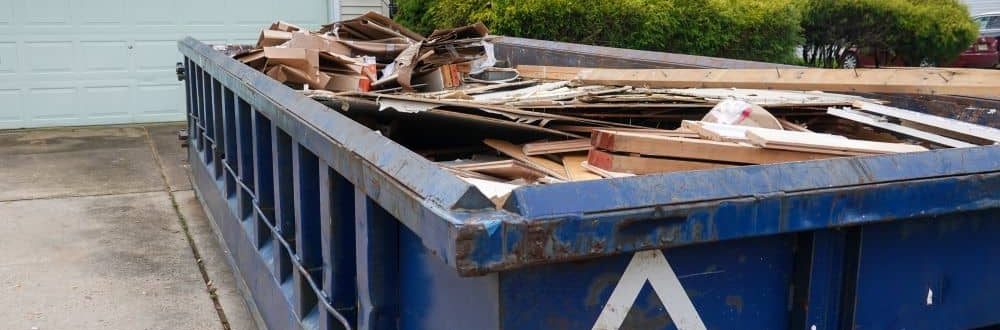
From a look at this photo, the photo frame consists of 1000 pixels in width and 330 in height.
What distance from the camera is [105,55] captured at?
37.8 ft

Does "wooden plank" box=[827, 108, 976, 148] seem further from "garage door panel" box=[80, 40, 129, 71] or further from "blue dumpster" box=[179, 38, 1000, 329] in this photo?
"garage door panel" box=[80, 40, 129, 71]

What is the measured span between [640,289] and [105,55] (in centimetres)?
1105

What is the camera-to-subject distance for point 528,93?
14.2 ft

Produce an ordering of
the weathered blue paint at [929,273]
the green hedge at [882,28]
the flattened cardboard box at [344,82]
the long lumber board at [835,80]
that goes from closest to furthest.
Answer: the weathered blue paint at [929,273]
the long lumber board at [835,80]
the flattened cardboard box at [344,82]
the green hedge at [882,28]

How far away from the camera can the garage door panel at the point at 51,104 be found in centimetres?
1125

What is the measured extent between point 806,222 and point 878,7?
478 inches

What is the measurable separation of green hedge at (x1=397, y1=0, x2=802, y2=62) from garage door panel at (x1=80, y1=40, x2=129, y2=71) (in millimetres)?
3590

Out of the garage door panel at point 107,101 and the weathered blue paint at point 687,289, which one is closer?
the weathered blue paint at point 687,289

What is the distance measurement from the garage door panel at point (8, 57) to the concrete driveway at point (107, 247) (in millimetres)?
1836

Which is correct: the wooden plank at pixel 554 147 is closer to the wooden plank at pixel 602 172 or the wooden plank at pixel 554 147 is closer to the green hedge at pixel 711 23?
the wooden plank at pixel 602 172

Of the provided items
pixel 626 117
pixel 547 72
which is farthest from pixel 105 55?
pixel 626 117

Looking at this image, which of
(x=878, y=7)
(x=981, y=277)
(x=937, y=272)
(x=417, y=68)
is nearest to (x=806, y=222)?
(x=937, y=272)

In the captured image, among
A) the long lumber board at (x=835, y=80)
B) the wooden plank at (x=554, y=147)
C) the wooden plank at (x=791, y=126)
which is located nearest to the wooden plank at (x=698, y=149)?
the wooden plank at (x=554, y=147)

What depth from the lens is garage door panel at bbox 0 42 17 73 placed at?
11.0m
